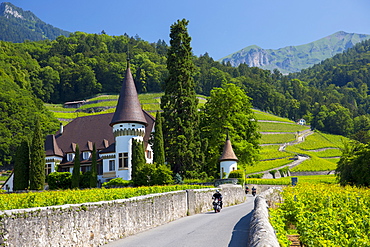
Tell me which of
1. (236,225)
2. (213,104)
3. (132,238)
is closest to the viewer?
(132,238)

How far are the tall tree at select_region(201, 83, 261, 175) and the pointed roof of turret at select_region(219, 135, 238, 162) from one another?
86.2 inches

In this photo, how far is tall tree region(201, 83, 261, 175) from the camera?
161 ft

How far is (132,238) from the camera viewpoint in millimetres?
14234

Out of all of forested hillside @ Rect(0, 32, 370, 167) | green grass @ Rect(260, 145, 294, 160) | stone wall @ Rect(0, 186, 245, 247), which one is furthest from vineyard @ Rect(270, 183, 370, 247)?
forested hillside @ Rect(0, 32, 370, 167)

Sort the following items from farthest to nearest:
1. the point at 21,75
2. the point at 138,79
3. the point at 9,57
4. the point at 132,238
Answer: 1. the point at 138,79
2. the point at 9,57
3. the point at 21,75
4. the point at 132,238

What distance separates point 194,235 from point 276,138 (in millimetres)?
99044

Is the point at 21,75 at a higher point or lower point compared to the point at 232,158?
higher

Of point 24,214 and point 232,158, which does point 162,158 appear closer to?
point 232,158

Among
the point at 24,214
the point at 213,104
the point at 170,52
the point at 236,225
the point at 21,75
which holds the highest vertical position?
the point at 21,75

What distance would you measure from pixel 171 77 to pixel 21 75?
91.2 m

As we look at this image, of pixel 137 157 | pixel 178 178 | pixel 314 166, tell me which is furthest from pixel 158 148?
pixel 314 166

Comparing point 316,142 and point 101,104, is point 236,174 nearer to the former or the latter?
point 316,142

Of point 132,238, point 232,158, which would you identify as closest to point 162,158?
point 232,158

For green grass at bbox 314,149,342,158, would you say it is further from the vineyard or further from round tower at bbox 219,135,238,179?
the vineyard
